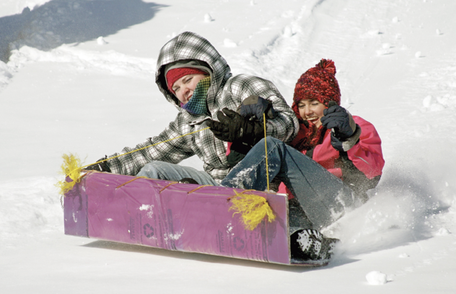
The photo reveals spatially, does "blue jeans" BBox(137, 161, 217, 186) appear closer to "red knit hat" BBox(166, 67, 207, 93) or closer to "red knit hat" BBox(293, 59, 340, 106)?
"red knit hat" BBox(166, 67, 207, 93)

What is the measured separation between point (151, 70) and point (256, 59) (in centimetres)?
127

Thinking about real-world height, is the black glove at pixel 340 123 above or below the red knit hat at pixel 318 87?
below

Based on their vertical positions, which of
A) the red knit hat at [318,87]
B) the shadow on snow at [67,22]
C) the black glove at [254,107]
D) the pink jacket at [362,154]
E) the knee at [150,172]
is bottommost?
the knee at [150,172]

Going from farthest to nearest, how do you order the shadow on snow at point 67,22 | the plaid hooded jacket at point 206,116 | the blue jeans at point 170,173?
the shadow on snow at point 67,22 < the blue jeans at point 170,173 < the plaid hooded jacket at point 206,116

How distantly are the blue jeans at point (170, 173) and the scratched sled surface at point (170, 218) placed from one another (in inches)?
10.9

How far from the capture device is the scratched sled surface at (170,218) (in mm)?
2021

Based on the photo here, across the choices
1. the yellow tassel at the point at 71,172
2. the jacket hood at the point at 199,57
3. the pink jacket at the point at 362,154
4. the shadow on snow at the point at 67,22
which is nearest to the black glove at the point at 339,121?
the pink jacket at the point at 362,154

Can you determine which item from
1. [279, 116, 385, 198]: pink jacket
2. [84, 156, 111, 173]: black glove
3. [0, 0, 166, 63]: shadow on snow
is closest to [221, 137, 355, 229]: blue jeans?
[279, 116, 385, 198]: pink jacket

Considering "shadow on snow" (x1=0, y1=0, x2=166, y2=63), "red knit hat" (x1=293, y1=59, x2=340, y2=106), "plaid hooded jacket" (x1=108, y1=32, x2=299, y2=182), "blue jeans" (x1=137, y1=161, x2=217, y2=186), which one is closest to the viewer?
"plaid hooded jacket" (x1=108, y1=32, x2=299, y2=182)

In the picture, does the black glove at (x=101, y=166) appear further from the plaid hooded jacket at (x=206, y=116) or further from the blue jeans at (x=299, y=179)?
the blue jeans at (x=299, y=179)

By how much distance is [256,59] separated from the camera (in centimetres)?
611

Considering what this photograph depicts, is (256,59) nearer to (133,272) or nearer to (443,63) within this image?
(443,63)

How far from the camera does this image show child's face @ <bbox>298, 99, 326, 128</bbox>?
2703mm

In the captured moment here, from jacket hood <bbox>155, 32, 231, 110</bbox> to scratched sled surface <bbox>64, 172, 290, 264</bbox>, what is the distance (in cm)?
68
